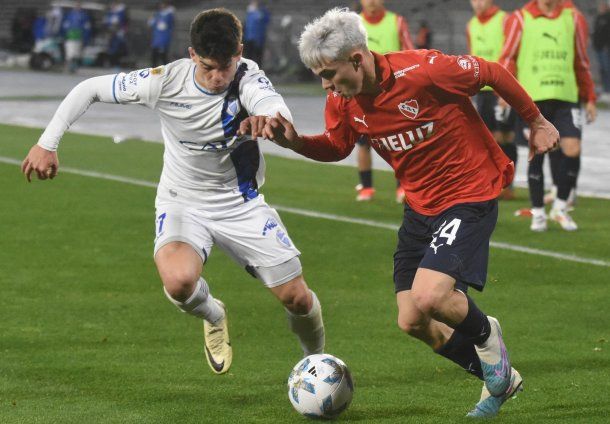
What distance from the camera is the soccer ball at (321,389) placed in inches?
264

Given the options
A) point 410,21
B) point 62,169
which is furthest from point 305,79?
point 62,169

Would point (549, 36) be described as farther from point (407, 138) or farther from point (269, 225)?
point (407, 138)

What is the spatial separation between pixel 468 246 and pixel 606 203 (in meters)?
8.94

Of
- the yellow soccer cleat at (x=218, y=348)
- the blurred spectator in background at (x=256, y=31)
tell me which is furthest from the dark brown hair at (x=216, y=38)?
the blurred spectator in background at (x=256, y=31)

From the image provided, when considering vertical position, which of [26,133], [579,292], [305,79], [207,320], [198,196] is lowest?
[305,79]

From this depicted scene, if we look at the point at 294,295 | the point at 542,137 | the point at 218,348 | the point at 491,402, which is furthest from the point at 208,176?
the point at 491,402

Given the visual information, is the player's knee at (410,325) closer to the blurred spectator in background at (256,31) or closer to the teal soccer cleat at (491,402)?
the teal soccer cleat at (491,402)

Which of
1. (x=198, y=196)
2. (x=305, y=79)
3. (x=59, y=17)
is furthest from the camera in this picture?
(x=59, y=17)

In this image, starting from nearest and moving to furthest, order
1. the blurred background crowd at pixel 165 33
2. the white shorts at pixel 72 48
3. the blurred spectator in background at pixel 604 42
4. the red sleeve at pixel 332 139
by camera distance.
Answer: the red sleeve at pixel 332 139 < the blurred spectator in background at pixel 604 42 < the blurred background crowd at pixel 165 33 < the white shorts at pixel 72 48

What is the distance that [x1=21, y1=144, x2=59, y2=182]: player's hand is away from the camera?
7.14 metres

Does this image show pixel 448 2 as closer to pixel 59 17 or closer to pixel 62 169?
pixel 59 17

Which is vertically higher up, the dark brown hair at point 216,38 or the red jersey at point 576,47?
the dark brown hair at point 216,38

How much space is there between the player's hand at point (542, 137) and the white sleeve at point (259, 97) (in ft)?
3.96

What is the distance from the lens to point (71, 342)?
864 centimetres
